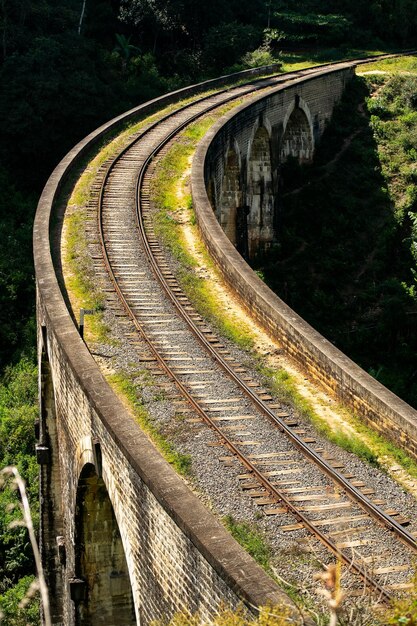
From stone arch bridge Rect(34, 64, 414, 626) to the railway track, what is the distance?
1213mm

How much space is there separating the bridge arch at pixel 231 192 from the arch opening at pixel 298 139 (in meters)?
8.54

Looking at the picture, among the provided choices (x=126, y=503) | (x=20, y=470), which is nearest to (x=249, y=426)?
(x=126, y=503)

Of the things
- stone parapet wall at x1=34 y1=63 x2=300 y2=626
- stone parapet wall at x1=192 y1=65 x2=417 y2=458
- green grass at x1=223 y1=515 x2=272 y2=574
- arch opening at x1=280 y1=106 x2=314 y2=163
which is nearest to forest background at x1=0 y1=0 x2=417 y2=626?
stone parapet wall at x1=34 y1=63 x2=300 y2=626

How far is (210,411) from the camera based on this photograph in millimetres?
12859

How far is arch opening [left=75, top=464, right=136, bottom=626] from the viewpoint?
1405 cm

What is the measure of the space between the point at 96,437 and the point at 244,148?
65.1ft

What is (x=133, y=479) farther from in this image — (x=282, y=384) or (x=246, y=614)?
(x=282, y=384)

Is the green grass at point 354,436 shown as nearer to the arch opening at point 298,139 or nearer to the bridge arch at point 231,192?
the bridge arch at point 231,192

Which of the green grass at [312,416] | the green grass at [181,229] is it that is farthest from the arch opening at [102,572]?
the green grass at [181,229]

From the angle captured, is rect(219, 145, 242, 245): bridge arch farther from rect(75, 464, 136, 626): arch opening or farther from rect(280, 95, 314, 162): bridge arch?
rect(75, 464, 136, 626): arch opening

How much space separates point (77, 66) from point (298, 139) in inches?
397

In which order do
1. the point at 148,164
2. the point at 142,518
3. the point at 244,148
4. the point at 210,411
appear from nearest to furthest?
the point at 142,518 < the point at 210,411 < the point at 148,164 < the point at 244,148

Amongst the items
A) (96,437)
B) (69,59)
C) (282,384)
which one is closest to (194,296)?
(282,384)

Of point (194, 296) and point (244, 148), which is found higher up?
point (244, 148)
